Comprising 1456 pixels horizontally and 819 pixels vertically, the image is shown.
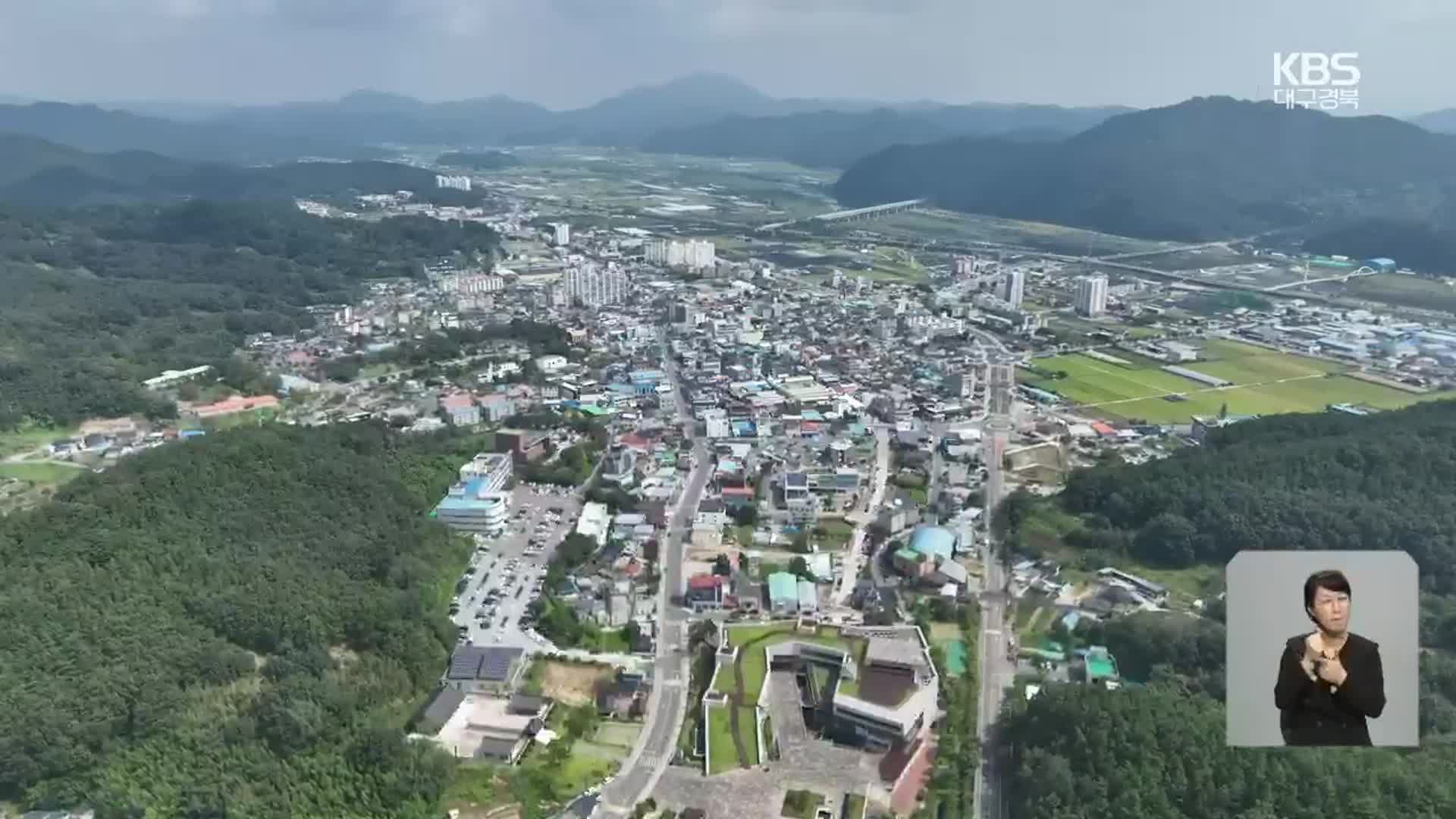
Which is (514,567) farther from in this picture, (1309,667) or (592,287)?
(592,287)

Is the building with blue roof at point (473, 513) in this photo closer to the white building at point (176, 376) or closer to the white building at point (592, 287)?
the white building at point (176, 376)

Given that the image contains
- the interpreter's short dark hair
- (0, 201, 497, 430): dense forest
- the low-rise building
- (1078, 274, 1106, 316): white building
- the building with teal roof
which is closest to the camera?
the interpreter's short dark hair

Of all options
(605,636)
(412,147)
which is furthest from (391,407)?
(412,147)

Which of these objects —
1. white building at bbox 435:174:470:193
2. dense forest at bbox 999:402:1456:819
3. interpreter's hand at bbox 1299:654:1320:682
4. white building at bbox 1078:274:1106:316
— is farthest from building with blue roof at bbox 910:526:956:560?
white building at bbox 435:174:470:193

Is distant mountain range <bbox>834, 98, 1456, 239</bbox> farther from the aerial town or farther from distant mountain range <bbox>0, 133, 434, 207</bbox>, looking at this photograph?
distant mountain range <bbox>0, 133, 434, 207</bbox>

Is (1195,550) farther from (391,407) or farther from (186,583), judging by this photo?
(391,407)

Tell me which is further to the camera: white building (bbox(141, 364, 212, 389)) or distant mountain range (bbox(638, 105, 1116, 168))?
distant mountain range (bbox(638, 105, 1116, 168))
